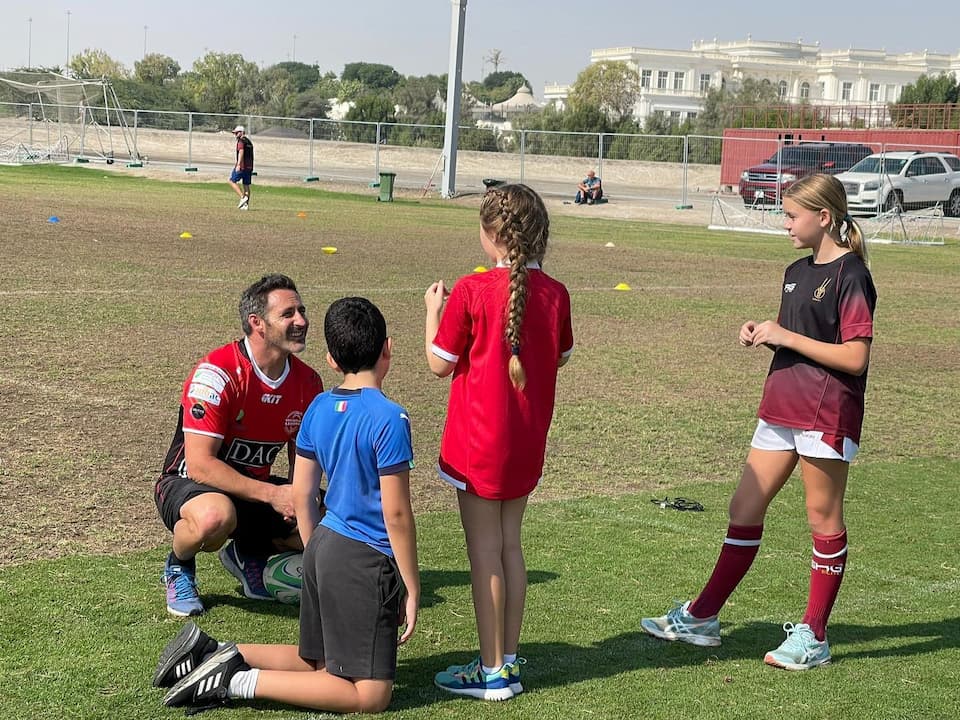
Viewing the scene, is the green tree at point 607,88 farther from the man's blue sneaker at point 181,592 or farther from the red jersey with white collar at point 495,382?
the red jersey with white collar at point 495,382

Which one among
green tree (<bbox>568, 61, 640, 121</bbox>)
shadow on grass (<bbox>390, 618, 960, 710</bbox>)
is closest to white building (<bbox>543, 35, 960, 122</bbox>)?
green tree (<bbox>568, 61, 640, 121</bbox>)

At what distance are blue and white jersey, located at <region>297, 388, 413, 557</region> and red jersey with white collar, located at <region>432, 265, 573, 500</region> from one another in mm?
306

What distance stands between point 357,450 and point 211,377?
4.43 feet

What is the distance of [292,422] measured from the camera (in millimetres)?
5207

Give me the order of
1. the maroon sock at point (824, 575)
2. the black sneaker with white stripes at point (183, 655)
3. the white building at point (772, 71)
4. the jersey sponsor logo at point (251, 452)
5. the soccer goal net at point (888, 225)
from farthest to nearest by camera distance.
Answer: the white building at point (772, 71) < the soccer goal net at point (888, 225) < the jersey sponsor logo at point (251, 452) < the maroon sock at point (824, 575) < the black sneaker with white stripes at point (183, 655)

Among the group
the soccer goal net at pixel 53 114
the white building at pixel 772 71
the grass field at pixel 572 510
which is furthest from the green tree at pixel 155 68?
the grass field at pixel 572 510

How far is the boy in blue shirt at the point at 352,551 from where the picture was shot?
12.7 feet

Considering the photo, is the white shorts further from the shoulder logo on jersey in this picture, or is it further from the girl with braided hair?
the girl with braided hair

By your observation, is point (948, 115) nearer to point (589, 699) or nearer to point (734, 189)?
point (734, 189)

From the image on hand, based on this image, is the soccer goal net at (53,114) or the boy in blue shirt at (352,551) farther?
the soccer goal net at (53,114)

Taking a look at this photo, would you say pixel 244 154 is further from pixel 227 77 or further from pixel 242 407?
pixel 227 77

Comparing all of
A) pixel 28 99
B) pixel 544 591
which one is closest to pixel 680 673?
pixel 544 591

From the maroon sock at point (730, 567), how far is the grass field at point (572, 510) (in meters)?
0.19

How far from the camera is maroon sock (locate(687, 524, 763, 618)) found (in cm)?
482
